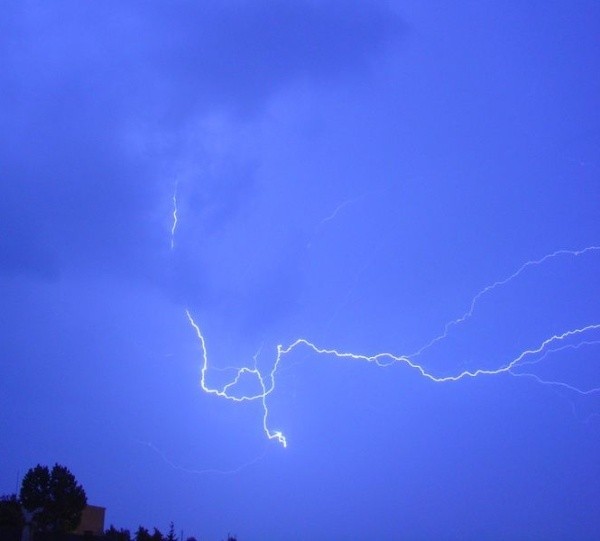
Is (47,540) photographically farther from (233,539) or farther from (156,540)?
(233,539)

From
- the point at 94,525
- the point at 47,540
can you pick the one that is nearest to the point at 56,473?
the point at 94,525

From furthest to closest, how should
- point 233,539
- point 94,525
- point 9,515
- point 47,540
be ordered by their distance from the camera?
1. point 94,525
2. point 233,539
3. point 9,515
4. point 47,540

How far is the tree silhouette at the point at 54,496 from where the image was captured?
1109 inches

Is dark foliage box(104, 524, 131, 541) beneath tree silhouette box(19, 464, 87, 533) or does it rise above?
beneath

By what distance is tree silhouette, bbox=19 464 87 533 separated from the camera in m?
28.2

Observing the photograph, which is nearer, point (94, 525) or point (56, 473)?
point (56, 473)

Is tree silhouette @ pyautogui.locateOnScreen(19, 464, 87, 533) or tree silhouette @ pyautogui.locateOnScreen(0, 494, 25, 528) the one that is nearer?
tree silhouette @ pyautogui.locateOnScreen(0, 494, 25, 528)

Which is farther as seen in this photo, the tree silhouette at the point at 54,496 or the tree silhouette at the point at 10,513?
the tree silhouette at the point at 54,496

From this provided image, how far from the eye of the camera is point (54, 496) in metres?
28.6

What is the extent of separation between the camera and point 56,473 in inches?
1144

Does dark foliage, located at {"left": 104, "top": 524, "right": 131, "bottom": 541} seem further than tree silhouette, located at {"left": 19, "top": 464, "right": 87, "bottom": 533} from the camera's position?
No

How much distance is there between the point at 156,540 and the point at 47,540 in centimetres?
543

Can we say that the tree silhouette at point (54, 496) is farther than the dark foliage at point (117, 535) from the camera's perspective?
Yes

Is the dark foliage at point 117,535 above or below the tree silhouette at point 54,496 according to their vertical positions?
below
